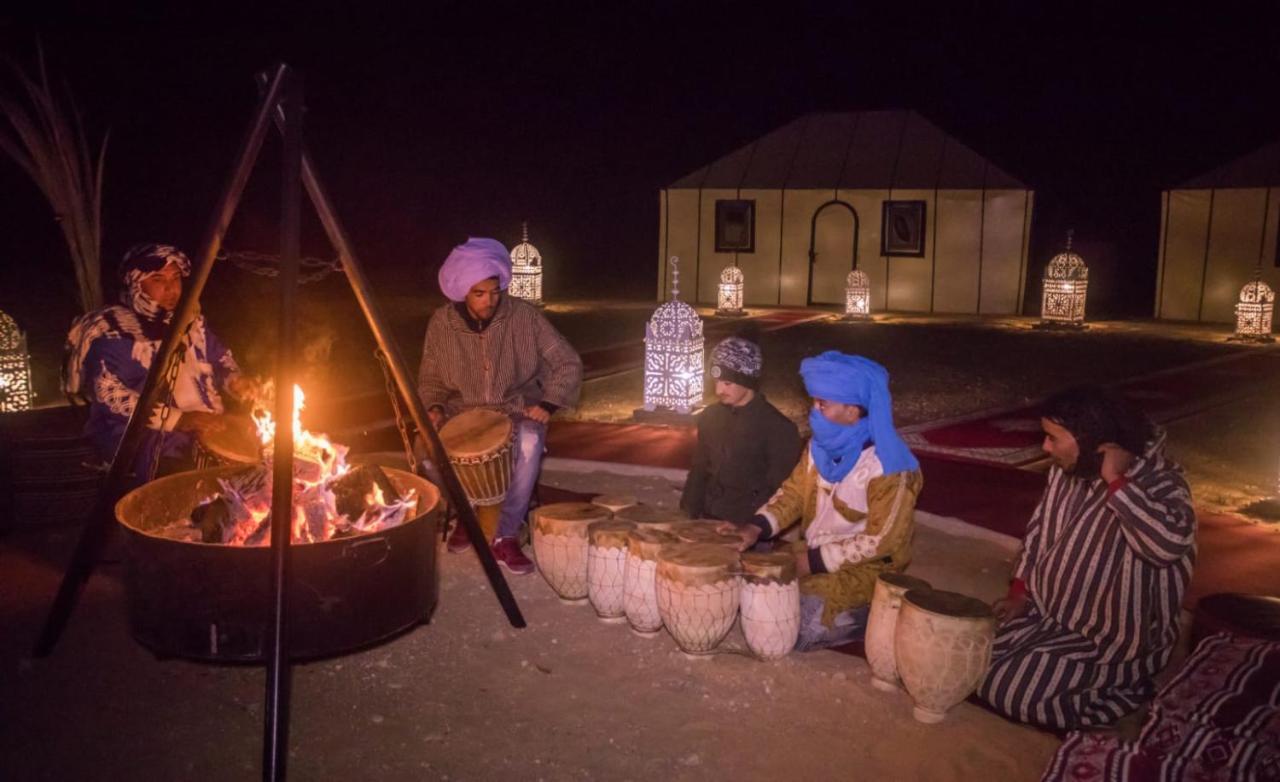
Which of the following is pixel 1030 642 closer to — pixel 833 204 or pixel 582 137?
pixel 833 204

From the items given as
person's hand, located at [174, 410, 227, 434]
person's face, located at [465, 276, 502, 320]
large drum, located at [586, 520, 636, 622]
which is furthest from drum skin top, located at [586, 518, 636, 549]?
person's hand, located at [174, 410, 227, 434]

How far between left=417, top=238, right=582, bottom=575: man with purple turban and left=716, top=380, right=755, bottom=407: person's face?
1.03 metres

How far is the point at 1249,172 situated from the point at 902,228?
6463 mm

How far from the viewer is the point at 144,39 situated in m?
24.8

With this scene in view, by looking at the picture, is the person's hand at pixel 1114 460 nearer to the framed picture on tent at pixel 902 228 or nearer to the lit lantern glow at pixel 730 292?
the lit lantern glow at pixel 730 292

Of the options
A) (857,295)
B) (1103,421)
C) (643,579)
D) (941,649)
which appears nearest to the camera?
(1103,421)

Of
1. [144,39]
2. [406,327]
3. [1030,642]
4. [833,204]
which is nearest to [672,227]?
[833,204]

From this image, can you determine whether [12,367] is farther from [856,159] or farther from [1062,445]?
[856,159]

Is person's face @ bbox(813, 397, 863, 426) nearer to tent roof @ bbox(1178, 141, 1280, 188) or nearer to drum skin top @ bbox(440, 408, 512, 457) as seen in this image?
drum skin top @ bbox(440, 408, 512, 457)

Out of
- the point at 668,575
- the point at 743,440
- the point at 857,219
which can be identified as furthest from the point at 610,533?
the point at 857,219

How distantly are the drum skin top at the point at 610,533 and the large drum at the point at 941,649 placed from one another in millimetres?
1308

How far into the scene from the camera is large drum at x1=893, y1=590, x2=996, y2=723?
371 centimetres

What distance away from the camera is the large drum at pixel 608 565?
15.1ft

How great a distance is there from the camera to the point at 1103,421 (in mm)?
3578
